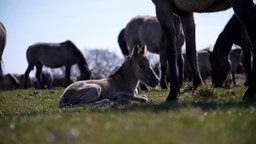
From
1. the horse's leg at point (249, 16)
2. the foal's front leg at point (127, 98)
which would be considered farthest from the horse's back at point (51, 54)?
the horse's leg at point (249, 16)

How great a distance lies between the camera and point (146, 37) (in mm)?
18938

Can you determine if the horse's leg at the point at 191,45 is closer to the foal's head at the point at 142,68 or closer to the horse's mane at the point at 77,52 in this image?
the foal's head at the point at 142,68

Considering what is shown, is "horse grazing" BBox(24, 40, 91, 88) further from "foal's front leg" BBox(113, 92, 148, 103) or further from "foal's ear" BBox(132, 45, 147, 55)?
"foal's front leg" BBox(113, 92, 148, 103)

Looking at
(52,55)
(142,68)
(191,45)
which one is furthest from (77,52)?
(191,45)

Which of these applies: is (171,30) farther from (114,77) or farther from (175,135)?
(175,135)

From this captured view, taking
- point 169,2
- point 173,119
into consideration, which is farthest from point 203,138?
point 169,2

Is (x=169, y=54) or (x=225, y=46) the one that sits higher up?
(x=169, y=54)

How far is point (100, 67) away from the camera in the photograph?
11444 cm

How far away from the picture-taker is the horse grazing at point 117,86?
1006cm

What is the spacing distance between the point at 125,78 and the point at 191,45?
1975 mm

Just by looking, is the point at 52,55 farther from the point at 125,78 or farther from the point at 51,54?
the point at 125,78

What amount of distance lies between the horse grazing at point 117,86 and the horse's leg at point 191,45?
108cm

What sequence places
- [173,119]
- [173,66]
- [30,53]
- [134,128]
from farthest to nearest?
1. [30,53]
2. [173,66]
3. [173,119]
4. [134,128]

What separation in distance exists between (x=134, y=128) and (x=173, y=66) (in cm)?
531
